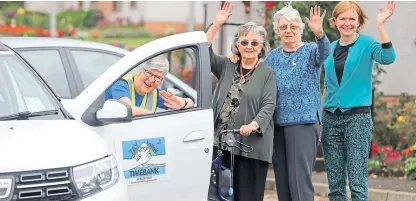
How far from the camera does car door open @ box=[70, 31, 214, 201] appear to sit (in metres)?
5.70

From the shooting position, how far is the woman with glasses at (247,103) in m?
6.28

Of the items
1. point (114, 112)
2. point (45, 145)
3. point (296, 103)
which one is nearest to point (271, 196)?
point (296, 103)

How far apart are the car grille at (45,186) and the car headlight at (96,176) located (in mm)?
67

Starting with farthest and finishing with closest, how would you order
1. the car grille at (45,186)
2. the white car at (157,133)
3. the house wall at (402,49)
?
the house wall at (402,49) → the white car at (157,133) → the car grille at (45,186)

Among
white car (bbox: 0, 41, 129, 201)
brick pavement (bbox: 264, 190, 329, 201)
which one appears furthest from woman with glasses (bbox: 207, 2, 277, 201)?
brick pavement (bbox: 264, 190, 329, 201)

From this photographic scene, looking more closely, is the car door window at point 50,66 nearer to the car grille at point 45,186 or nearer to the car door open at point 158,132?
the car door open at point 158,132

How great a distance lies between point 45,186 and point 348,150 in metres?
2.90

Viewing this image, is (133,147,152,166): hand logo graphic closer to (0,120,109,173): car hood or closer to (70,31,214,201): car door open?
(70,31,214,201): car door open

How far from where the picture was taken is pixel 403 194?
8.44 m

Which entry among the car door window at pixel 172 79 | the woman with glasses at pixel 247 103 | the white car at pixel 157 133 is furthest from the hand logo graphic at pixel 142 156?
the woman with glasses at pixel 247 103

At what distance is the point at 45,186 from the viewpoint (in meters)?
4.61

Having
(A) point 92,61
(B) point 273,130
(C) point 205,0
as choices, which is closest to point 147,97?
(B) point 273,130

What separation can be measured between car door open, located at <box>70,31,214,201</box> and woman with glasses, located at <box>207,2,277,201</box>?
0.30 meters

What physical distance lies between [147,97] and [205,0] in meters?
6.28
